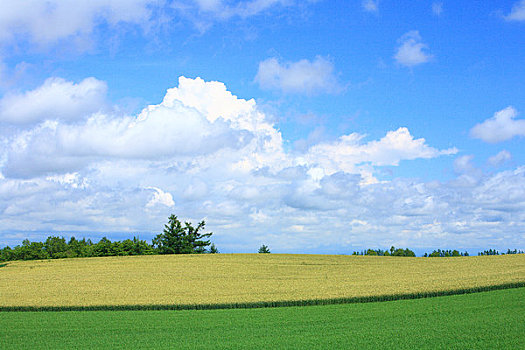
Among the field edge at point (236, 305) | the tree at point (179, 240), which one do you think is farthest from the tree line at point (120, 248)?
the field edge at point (236, 305)

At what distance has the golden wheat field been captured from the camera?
23.4m

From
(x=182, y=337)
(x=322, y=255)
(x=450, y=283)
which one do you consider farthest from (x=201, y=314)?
(x=322, y=255)

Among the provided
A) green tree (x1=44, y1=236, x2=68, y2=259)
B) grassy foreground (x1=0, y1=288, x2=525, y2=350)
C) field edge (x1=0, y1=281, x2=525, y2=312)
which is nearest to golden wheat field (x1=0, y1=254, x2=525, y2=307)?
field edge (x1=0, y1=281, x2=525, y2=312)

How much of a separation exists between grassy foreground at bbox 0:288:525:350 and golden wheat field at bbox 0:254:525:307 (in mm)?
2537

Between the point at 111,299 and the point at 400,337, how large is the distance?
50.0 feet

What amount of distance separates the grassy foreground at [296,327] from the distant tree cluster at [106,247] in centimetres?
3594

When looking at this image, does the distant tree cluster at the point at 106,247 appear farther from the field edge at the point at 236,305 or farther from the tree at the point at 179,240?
the field edge at the point at 236,305

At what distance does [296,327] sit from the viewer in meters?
15.3

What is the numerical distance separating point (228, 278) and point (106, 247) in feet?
94.7

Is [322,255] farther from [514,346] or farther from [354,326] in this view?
[514,346]

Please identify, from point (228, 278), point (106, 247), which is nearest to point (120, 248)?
point (106, 247)

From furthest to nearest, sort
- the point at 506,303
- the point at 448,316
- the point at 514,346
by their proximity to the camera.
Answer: the point at 506,303 → the point at 448,316 → the point at 514,346

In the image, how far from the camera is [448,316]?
16.4 meters

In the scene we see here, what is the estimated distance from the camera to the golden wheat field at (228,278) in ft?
76.6
